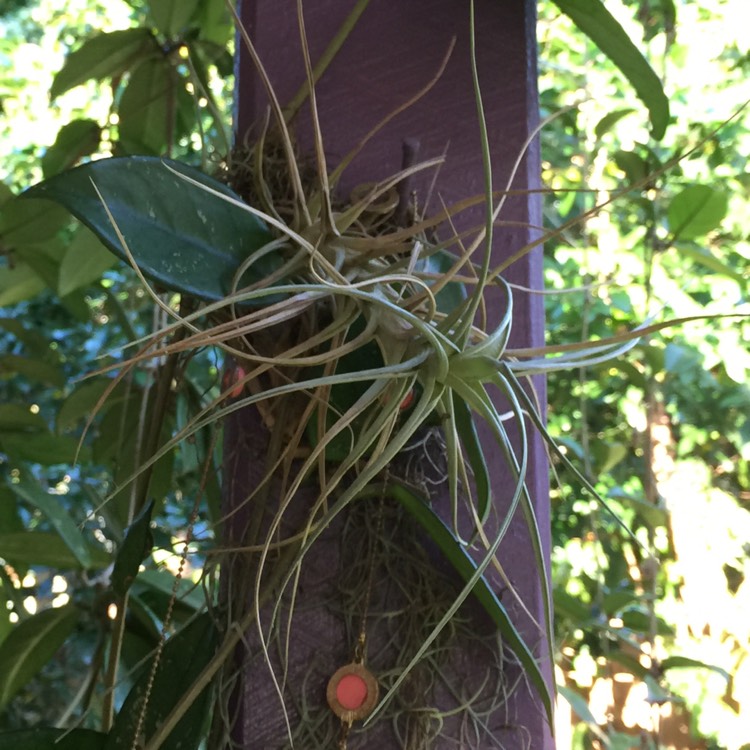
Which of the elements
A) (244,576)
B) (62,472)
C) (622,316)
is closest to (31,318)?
(62,472)

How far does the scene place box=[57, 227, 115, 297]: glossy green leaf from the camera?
0.66 metres

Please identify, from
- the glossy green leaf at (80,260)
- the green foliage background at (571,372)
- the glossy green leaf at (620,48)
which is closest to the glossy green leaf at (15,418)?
the green foliage background at (571,372)

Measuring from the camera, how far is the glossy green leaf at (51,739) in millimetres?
419

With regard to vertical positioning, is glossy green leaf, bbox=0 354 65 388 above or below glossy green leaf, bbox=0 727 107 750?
above

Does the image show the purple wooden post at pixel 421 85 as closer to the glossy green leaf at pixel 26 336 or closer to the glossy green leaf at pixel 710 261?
the glossy green leaf at pixel 710 261

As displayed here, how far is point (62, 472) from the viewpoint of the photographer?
1403 mm

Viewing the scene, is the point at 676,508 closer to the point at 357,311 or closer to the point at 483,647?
the point at 483,647

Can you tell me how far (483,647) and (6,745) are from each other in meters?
0.28

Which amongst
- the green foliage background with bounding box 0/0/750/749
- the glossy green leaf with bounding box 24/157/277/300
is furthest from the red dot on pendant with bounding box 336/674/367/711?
the glossy green leaf with bounding box 24/157/277/300

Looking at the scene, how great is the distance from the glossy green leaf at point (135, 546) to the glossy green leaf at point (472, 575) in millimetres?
146

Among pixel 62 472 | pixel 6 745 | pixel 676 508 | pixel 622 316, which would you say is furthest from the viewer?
pixel 62 472

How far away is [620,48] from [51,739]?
521 mm

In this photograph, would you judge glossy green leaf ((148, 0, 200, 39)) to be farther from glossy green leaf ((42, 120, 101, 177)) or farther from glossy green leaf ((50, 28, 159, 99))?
glossy green leaf ((42, 120, 101, 177))

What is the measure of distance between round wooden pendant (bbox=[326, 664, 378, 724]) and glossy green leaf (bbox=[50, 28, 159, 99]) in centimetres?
53
